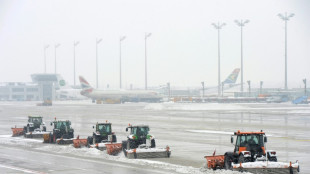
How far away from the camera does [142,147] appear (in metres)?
29.9

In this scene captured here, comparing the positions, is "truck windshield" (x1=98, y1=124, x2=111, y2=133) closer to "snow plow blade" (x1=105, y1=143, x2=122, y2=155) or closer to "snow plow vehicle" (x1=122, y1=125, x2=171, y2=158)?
"snow plow blade" (x1=105, y1=143, x2=122, y2=155)

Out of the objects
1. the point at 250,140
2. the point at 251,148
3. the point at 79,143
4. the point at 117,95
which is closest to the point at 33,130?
the point at 79,143

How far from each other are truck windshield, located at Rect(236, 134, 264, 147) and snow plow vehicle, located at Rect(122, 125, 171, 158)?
7.32 metres

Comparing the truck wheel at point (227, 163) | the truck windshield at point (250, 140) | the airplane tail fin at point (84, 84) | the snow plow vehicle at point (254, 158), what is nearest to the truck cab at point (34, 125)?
the truck wheel at point (227, 163)

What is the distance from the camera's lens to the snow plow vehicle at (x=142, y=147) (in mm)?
29266

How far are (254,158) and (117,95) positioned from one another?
14648 centimetres

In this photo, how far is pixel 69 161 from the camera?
29.0 metres

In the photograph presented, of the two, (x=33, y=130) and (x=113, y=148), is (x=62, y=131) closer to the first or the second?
(x=33, y=130)

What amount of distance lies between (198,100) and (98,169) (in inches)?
5015

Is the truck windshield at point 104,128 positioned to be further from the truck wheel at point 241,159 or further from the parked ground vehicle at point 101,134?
the truck wheel at point 241,159

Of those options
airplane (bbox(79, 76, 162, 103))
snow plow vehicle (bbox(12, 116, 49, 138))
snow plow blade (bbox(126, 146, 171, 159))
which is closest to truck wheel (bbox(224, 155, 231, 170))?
snow plow blade (bbox(126, 146, 171, 159))

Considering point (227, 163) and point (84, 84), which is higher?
point (84, 84)

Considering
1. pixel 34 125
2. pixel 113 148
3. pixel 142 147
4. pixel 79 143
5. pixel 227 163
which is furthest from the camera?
pixel 34 125

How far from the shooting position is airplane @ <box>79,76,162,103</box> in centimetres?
16550
